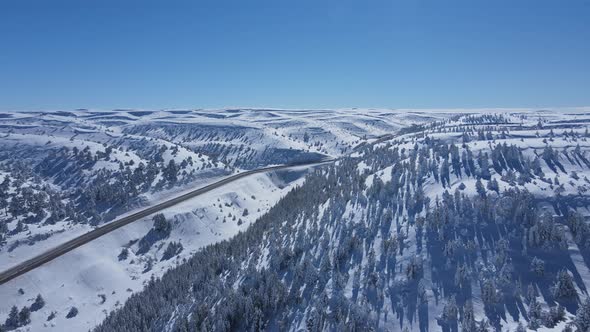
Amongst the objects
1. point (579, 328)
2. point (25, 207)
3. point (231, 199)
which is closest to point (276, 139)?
point (231, 199)

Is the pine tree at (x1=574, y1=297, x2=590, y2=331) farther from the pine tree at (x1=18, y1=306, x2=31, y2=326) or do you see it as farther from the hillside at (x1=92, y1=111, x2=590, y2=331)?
the pine tree at (x1=18, y1=306, x2=31, y2=326)

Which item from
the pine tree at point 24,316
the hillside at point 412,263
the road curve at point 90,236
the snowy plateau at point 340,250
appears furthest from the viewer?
the road curve at point 90,236

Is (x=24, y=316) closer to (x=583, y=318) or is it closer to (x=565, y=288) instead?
(x=583, y=318)

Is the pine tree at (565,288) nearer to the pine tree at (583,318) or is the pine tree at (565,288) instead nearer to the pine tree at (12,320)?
the pine tree at (583,318)

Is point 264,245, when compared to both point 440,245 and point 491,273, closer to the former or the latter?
point 440,245

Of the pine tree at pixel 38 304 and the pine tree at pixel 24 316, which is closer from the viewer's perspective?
the pine tree at pixel 24 316

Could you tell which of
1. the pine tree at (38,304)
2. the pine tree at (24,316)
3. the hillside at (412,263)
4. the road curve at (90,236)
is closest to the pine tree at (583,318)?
the hillside at (412,263)

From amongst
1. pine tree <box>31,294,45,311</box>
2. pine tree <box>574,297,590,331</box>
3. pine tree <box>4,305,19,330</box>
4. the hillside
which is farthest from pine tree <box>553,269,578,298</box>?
pine tree <box>4,305,19,330</box>

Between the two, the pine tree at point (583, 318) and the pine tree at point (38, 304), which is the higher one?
the pine tree at point (583, 318)
